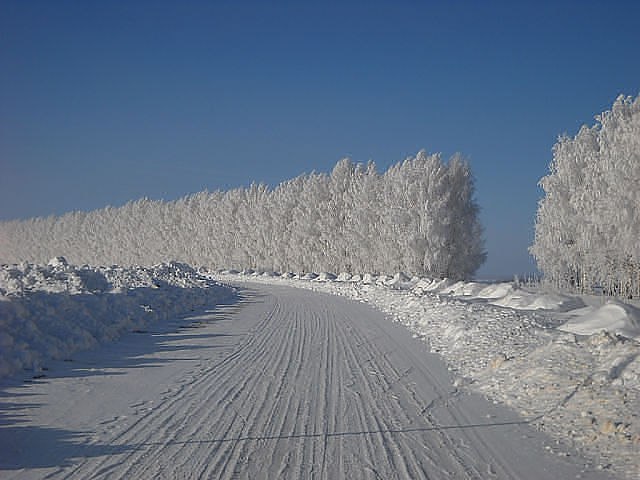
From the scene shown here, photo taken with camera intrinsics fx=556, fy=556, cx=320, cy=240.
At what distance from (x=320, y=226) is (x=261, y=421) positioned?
5545 centimetres

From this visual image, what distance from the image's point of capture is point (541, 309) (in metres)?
18.4

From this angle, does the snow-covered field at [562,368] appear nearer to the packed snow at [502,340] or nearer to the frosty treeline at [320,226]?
the packed snow at [502,340]

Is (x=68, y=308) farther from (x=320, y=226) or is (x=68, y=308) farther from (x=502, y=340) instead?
(x=320, y=226)

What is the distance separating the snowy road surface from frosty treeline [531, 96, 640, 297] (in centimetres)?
2077

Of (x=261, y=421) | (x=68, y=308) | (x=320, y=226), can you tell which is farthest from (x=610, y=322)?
(x=320, y=226)

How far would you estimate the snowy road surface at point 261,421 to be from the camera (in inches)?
218

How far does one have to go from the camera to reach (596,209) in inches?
1198

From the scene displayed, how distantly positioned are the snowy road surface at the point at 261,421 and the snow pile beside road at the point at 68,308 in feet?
1.93

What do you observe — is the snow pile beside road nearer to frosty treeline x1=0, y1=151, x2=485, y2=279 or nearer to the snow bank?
the snow bank

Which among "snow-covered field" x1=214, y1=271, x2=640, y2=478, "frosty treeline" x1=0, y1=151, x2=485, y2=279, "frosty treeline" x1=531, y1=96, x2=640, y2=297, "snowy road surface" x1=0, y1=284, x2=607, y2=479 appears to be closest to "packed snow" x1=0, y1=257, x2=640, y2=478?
"snow-covered field" x1=214, y1=271, x2=640, y2=478

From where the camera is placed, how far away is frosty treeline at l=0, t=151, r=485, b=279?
1880 inches

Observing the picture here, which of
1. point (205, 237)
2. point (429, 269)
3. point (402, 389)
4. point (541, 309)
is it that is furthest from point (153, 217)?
point (402, 389)

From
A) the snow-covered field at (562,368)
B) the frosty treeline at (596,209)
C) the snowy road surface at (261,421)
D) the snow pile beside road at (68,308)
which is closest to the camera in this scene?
the snowy road surface at (261,421)

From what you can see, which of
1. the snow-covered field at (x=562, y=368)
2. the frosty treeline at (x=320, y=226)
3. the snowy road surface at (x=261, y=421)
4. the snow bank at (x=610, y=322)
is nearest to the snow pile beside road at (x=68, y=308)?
the snowy road surface at (x=261, y=421)
